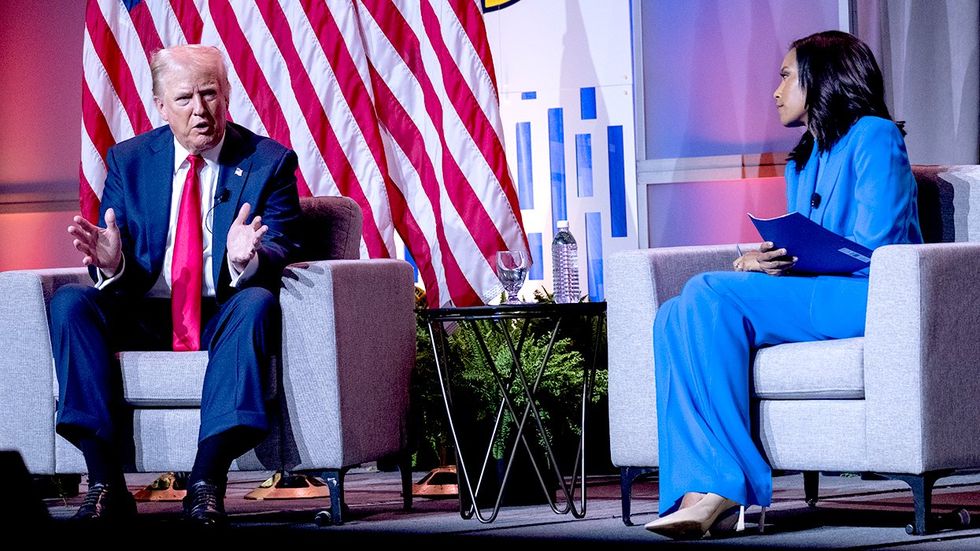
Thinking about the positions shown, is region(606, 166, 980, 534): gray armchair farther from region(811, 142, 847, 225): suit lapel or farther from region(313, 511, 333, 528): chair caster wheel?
region(313, 511, 333, 528): chair caster wheel

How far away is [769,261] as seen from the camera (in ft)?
9.91

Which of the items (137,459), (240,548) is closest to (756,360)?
(137,459)

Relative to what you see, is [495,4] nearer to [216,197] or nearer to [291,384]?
[216,197]

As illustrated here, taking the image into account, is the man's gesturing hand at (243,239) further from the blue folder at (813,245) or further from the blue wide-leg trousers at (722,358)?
the blue folder at (813,245)

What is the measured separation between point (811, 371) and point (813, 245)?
298 mm

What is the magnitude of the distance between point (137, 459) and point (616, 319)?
1286 millimetres

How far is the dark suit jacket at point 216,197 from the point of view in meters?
3.46

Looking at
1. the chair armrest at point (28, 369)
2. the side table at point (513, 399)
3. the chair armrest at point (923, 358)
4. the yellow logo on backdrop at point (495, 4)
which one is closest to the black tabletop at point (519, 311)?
the side table at point (513, 399)

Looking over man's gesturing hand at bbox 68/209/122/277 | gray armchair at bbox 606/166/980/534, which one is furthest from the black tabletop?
man's gesturing hand at bbox 68/209/122/277

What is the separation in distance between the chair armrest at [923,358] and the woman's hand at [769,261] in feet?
0.79

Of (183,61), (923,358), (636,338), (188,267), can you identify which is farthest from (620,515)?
(183,61)

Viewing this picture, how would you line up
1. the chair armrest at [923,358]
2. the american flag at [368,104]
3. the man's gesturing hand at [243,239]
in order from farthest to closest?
the american flag at [368,104]
the man's gesturing hand at [243,239]
the chair armrest at [923,358]

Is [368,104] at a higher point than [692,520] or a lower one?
higher

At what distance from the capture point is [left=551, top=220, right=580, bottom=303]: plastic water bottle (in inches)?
148
